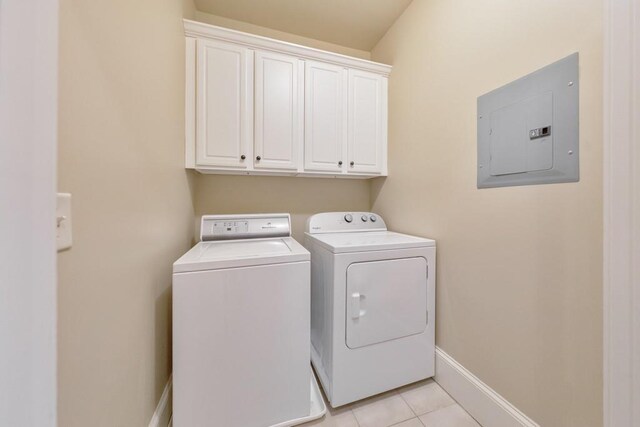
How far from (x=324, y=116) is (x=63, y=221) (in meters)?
1.71

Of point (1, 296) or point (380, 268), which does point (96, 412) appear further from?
point (380, 268)

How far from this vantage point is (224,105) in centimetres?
165

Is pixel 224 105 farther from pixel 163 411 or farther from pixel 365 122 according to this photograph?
pixel 163 411

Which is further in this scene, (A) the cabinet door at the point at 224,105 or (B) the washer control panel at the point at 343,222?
(B) the washer control panel at the point at 343,222

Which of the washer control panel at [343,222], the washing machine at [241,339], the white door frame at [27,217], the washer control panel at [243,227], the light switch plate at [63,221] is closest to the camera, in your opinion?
the white door frame at [27,217]

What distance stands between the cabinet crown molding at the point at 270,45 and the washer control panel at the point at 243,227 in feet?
4.14

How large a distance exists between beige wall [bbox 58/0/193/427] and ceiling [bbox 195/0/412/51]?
808mm

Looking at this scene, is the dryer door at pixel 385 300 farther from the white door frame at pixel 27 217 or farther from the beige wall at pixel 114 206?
the white door frame at pixel 27 217

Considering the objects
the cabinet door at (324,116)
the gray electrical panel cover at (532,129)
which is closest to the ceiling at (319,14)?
the cabinet door at (324,116)

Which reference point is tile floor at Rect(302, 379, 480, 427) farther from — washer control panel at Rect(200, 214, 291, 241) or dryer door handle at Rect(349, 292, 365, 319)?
washer control panel at Rect(200, 214, 291, 241)

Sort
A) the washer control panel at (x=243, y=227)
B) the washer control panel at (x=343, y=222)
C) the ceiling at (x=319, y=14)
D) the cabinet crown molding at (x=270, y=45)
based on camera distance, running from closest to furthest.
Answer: the cabinet crown molding at (x=270, y=45) < the washer control panel at (x=243, y=227) < the ceiling at (x=319, y=14) < the washer control panel at (x=343, y=222)

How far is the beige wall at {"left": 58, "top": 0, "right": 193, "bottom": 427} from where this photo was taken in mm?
580

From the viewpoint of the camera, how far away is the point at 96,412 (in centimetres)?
67

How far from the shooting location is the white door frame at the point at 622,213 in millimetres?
697
